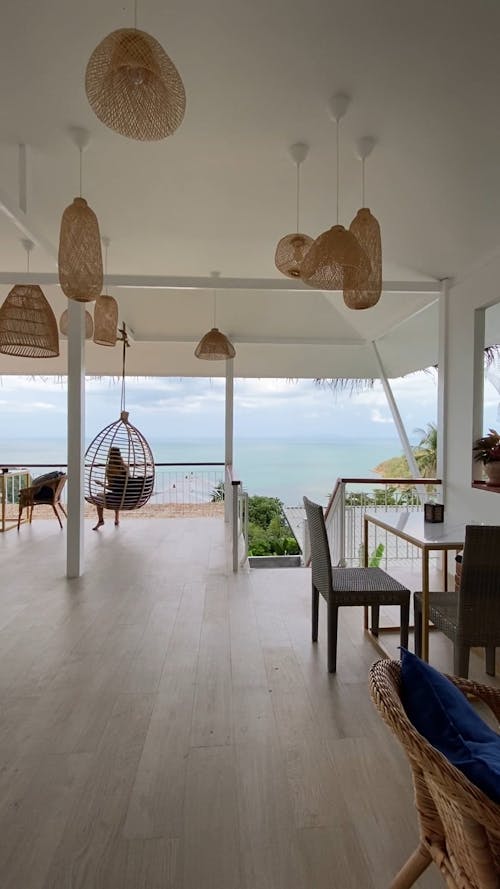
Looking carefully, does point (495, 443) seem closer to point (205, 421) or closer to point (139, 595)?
point (139, 595)

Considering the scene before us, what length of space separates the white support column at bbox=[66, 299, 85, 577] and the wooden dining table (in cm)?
255

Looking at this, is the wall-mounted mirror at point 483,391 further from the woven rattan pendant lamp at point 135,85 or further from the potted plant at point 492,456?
the woven rattan pendant lamp at point 135,85

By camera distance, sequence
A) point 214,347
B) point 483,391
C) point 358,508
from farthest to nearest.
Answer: point 358,508
point 214,347
point 483,391

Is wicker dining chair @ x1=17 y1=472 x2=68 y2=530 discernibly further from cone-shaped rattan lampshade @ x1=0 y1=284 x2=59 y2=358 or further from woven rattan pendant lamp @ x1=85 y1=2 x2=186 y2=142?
woven rattan pendant lamp @ x1=85 y1=2 x2=186 y2=142

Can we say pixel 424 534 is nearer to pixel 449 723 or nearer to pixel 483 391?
pixel 449 723

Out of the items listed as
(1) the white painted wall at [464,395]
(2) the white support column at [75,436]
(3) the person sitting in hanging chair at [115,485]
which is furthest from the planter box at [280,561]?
(2) the white support column at [75,436]

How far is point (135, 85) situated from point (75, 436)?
10.5 feet

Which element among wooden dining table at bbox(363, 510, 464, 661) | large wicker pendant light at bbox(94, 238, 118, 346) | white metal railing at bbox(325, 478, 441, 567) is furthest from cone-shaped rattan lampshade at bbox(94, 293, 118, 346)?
wooden dining table at bbox(363, 510, 464, 661)

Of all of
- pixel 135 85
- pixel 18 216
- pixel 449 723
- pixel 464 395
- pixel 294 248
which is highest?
pixel 18 216

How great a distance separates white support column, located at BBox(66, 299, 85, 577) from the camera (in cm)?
432

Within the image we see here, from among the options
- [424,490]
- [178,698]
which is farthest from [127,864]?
[424,490]

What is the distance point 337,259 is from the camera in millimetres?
2422

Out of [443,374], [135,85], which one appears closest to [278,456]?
[443,374]

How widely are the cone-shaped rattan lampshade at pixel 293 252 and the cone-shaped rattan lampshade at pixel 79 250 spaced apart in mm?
1278
